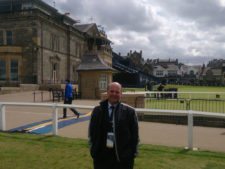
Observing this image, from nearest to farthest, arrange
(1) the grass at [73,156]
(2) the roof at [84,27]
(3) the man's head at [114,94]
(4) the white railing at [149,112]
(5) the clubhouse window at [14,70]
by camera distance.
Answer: (3) the man's head at [114,94] < (1) the grass at [73,156] < (4) the white railing at [149,112] < (5) the clubhouse window at [14,70] < (2) the roof at [84,27]

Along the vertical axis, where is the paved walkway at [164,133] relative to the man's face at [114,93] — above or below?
below

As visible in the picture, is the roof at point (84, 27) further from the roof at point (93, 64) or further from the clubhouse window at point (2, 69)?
the roof at point (93, 64)

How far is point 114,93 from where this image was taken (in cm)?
386

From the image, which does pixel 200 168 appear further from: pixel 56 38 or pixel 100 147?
pixel 56 38

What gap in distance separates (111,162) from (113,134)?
1.14 feet

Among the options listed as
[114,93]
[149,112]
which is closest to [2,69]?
[149,112]

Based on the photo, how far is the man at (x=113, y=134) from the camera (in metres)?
3.74

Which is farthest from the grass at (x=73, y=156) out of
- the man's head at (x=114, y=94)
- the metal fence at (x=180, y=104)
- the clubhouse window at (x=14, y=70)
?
the clubhouse window at (x=14, y=70)

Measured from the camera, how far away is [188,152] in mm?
6680

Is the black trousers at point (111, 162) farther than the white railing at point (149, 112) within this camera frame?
No

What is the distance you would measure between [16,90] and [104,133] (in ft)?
94.7

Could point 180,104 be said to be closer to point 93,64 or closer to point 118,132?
point 93,64

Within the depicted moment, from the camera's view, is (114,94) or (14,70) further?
(14,70)

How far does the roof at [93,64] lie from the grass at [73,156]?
16.7 meters
